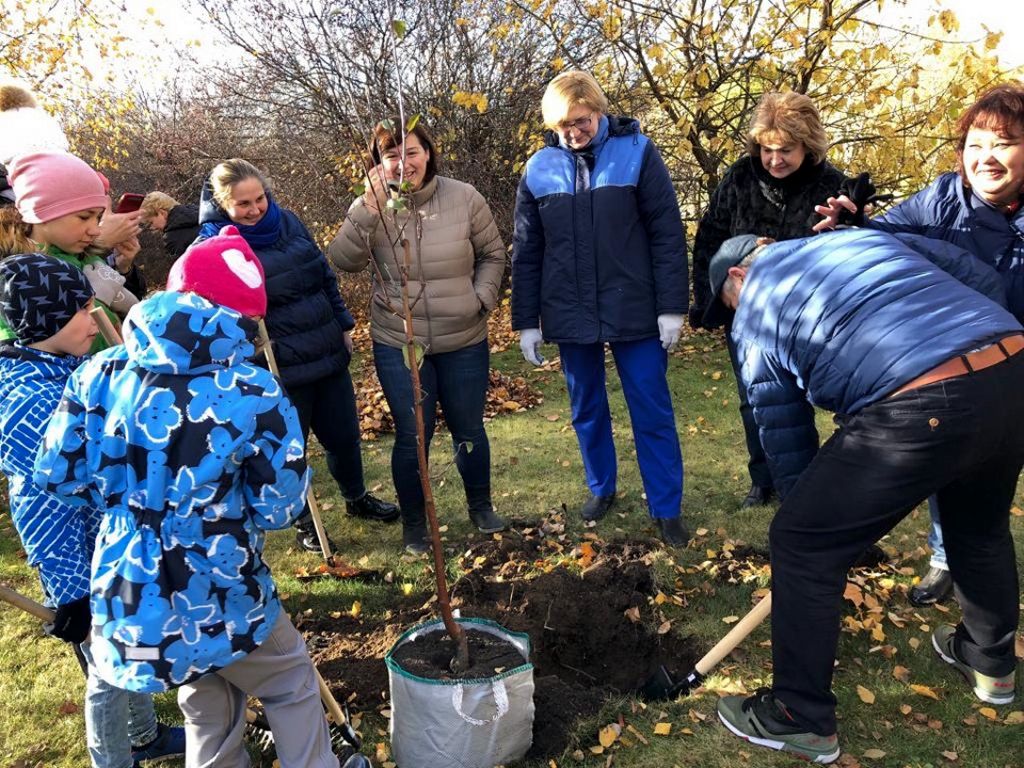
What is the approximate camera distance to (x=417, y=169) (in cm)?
348

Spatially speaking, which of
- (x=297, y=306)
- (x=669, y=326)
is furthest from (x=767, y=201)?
(x=297, y=306)

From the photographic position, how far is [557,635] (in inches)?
122

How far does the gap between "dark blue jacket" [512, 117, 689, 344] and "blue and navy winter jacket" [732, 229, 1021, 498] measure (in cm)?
119

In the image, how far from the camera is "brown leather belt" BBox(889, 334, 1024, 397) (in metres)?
2.00

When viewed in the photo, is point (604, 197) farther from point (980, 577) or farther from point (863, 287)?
point (980, 577)

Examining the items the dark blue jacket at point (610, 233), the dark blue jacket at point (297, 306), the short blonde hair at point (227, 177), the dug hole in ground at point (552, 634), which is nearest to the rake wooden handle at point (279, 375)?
the dark blue jacket at point (297, 306)

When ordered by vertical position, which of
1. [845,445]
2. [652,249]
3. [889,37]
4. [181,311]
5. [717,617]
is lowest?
[717,617]

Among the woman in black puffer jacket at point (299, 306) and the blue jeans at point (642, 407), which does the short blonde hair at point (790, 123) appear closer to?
the blue jeans at point (642, 407)

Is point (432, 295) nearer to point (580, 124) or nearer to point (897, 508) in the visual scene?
point (580, 124)

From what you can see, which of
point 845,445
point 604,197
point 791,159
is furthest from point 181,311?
point 791,159

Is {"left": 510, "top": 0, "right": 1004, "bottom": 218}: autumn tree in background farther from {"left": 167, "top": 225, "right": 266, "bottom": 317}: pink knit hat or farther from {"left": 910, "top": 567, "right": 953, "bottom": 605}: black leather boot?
{"left": 167, "top": 225, "right": 266, "bottom": 317}: pink knit hat

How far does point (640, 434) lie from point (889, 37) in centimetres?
494

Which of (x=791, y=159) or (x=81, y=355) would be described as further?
(x=791, y=159)

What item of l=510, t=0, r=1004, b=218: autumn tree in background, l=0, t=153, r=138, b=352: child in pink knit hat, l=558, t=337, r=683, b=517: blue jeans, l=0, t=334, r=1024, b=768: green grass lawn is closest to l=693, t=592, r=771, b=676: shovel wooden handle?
l=0, t=334, r=1024, b=768: green grass lawn
